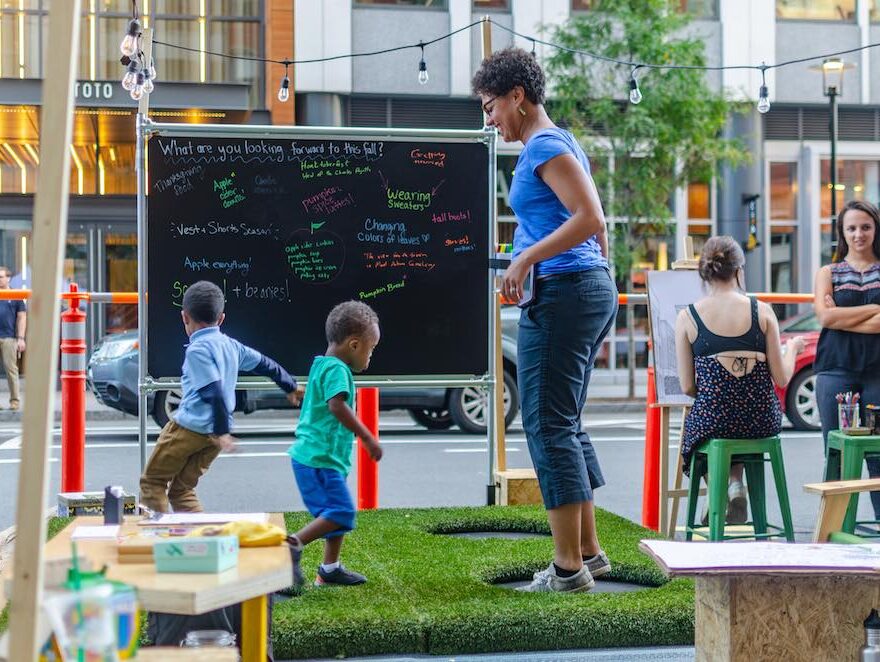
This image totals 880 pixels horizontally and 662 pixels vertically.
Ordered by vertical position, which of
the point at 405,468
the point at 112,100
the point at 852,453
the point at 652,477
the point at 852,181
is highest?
the point at 112,100

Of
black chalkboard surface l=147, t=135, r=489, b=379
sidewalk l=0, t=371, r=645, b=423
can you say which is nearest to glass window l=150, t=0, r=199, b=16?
sidewalk l=0, t=371, r=645, b=423

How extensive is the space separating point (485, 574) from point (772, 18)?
16835 mm

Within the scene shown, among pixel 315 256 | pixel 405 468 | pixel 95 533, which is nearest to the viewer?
pixel 95 533

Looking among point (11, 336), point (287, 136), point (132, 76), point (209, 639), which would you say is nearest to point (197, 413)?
point (287, 136)

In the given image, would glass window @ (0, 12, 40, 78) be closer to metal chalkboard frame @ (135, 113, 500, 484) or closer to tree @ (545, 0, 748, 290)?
tree @ (545, 0, 748, 290)

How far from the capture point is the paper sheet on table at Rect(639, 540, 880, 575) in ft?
11.1

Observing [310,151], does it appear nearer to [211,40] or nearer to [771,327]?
[771,327]

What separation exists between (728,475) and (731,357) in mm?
561

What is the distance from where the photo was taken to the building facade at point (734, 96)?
18.9 metres

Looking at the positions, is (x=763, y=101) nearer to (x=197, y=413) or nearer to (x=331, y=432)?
(x=197, y=413)

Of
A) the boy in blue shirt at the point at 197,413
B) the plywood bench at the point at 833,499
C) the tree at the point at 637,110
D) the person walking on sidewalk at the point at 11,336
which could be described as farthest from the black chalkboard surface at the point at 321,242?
the tree at the point at 637,110

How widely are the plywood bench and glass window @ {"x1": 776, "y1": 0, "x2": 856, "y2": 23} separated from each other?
54.6 ft

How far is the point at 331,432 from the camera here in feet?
16.1

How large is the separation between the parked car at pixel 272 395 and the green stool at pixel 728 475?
648 centimetres
